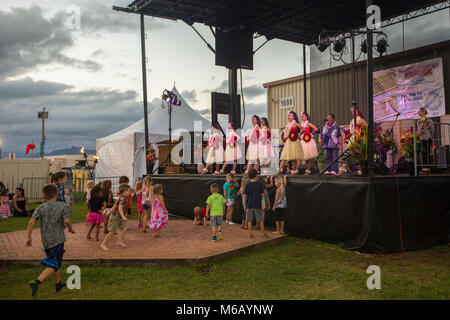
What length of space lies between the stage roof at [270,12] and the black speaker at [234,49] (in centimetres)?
32

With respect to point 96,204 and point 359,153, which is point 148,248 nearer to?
point 96,204

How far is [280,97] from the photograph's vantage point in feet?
67.3

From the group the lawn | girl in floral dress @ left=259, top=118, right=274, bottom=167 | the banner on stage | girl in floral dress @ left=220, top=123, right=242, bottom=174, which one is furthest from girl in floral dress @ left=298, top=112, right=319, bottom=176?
the banner on stage

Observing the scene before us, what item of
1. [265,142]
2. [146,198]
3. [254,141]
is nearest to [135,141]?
[254,141]

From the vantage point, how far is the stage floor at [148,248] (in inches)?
255

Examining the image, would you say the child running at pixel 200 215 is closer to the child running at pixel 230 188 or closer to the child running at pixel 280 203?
the child running at pixel 230 188

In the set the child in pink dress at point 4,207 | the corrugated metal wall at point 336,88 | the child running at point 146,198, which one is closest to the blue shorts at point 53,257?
the child running at point 146,198

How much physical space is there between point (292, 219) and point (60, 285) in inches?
214

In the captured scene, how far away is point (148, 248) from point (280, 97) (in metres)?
14.9

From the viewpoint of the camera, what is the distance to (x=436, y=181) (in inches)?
324

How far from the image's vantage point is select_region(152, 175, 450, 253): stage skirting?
282 inches

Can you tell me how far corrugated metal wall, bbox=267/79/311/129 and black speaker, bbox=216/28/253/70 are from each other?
5.13 meters

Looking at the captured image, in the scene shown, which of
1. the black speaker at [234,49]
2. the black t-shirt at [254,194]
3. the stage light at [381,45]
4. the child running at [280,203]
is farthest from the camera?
the black speaker at [234,49]
